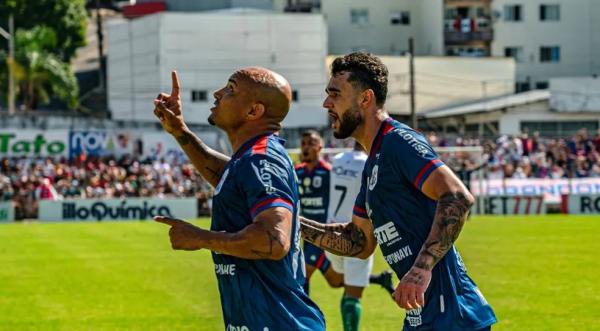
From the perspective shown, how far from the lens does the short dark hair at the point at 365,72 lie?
683cm

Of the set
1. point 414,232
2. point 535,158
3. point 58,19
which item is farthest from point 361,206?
point 58,19

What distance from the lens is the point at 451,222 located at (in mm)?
6176

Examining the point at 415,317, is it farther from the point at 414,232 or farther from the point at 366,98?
the point at 366,98

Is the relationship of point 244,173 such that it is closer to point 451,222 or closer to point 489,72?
point 451,222

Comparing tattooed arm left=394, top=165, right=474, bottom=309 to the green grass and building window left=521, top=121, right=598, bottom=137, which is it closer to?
the green grass

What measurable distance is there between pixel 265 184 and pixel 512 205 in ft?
145

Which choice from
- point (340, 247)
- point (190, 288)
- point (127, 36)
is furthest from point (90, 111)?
point (340, 247)

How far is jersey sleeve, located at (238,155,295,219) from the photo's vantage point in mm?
5898

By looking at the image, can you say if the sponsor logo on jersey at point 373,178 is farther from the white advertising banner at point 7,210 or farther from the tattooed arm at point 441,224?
the white advertising banner at point 7,210

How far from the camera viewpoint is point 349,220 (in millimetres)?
14977

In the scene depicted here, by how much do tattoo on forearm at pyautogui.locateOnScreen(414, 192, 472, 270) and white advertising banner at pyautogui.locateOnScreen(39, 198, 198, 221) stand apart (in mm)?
40780

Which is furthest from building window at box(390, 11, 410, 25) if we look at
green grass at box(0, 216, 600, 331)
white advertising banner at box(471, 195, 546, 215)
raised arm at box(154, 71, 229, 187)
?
raised arm at box(154, 71, 229, 187)

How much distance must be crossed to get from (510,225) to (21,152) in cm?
2534

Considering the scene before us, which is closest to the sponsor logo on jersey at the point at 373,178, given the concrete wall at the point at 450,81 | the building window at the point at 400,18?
the concrete wall at the point at 450,81
